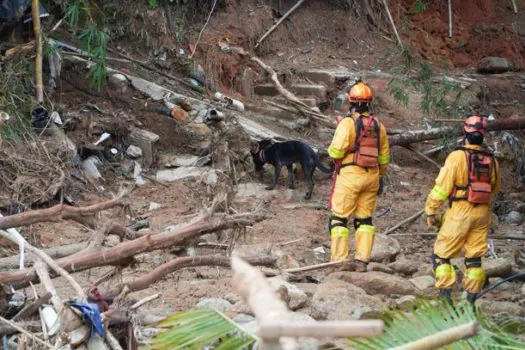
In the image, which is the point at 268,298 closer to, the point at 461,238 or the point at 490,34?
the point at 461,238

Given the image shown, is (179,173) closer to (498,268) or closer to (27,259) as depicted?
(498,268)

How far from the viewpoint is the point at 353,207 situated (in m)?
Result: 9.11

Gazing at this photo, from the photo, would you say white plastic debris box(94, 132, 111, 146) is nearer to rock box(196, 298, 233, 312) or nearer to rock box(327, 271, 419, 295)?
rock box(327, 271, 419, 295)

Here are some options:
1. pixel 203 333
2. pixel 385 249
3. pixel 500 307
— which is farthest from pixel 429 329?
pixel 385 249

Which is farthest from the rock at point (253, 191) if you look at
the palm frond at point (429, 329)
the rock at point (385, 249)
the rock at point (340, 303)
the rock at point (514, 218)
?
the palm frond at point (429, 329)

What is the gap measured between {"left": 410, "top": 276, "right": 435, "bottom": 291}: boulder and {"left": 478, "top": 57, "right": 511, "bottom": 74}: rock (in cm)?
1150

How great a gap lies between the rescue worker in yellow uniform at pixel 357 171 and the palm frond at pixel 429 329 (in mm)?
5780

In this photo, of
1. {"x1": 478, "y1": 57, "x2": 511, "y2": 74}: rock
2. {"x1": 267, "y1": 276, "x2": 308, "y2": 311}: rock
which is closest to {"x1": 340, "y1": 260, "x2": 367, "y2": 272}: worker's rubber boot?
{"x1": 267, "y1": 276, "x2": 308, "y2": 311}: rock

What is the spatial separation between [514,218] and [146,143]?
16.9ft

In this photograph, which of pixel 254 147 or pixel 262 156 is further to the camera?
pixel 254 147

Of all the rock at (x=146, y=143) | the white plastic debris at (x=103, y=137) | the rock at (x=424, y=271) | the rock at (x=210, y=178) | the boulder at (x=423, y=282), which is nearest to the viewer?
the boulder at (x=423, y=282)

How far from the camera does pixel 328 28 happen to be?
19.7 metres

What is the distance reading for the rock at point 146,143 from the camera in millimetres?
13359

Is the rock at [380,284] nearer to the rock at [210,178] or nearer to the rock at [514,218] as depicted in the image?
the rock at [210,178]
